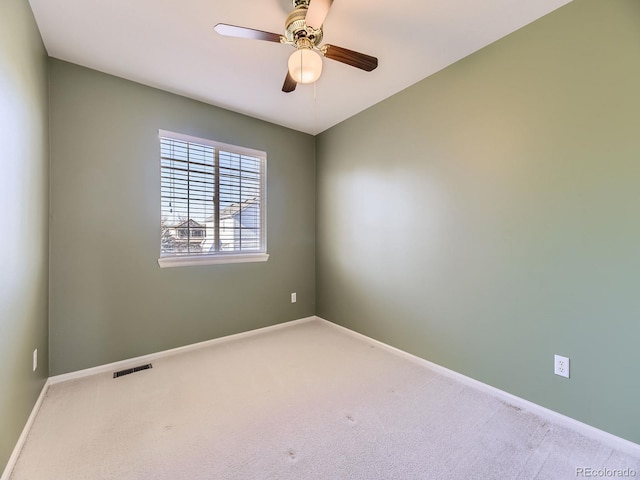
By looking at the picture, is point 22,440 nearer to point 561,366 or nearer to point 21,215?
point 21,215

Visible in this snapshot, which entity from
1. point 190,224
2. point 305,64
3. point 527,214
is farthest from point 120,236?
point 527,214

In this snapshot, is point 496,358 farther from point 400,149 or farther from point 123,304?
point 123,304

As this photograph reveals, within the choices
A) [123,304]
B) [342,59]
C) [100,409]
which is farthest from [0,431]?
[342,59]

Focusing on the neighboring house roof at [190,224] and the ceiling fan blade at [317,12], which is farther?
the neighboring house roof at [190,224]

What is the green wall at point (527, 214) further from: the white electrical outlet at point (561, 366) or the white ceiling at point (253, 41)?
the white ceiling at point (253, 41)

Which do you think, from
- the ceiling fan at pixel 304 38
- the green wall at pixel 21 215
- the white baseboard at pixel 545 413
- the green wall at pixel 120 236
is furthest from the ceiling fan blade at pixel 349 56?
the white baseboard at pixel 545 413

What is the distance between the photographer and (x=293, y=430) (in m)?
1.65

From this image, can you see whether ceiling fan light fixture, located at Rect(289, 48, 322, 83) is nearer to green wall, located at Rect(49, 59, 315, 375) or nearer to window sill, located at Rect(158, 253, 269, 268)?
green wall, located at Rect(49, 59, 315, 375)

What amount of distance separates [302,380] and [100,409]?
1.38 m

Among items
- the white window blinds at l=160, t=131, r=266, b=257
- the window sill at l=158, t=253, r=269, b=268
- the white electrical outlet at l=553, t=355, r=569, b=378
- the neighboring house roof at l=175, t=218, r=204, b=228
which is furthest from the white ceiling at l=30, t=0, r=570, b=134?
the white electrical outlet at l=553, t=355, r=569, b=378

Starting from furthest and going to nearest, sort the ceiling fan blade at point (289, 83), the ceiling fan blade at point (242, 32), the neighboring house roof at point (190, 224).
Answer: the neighboring house roof at point (190, 224) < the ceiling fan blade at point (289, 83) < the ceiling fan blade at point (242, 32)

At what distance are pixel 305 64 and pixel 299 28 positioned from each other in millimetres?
181

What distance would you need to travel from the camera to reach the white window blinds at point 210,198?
2.70 m

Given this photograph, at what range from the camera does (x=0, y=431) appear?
49.2 inches
